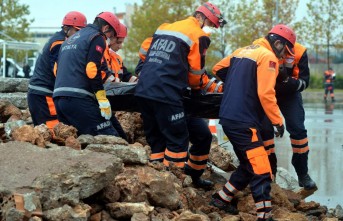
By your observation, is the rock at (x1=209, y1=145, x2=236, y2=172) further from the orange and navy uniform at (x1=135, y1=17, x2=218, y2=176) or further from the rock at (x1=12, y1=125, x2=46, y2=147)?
the rock at (x1=12, y1=125, x2=46, y2=147)

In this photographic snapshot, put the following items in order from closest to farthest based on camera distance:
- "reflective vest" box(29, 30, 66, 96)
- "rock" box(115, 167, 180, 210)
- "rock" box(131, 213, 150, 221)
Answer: "rock" box(131, 213, 150, 221) < "rock" box(115, 167, 180, 210) < "reflective vest" box(29, 30, 66, 96)

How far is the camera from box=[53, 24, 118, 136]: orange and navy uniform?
699cm

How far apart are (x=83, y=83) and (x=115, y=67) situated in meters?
1.44

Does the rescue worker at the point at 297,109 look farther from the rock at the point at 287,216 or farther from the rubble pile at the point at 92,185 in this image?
the rock at the point at 287,216

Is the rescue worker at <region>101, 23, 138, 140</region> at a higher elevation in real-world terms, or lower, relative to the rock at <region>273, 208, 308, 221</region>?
higher

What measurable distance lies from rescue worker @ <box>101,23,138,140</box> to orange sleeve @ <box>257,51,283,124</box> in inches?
62.6

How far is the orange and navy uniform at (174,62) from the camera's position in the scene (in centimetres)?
696

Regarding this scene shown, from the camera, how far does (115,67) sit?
8.48 metres

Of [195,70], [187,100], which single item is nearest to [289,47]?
[195,70]

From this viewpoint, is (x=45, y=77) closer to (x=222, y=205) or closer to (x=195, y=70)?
(x=195, y=70)

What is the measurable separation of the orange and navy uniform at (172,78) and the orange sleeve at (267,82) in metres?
0.82

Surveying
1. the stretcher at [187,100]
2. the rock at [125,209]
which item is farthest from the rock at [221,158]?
the rock at [125,209]

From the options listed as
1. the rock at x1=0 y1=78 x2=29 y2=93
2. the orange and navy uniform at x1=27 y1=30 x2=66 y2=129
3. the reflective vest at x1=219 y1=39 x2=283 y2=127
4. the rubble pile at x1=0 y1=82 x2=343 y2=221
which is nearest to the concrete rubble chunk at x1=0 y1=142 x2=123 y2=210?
the rubble pile at x1=0 y1=82 x2=343 y2=221

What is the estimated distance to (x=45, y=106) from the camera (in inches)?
320
